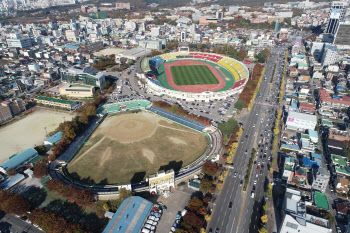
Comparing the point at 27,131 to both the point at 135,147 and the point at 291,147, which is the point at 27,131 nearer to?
the point at 135,147

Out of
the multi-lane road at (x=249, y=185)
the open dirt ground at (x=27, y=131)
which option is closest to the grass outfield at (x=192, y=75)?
the multi-lane road at (x=249, y=185)

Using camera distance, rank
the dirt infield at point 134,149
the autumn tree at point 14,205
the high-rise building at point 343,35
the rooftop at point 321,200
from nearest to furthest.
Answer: the autumn tree at point 14,205, the rooftop at point 321,200, the dirt infield at point 134,149, the high-rise building at point 343,35

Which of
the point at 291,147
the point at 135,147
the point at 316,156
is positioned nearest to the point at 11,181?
the point at 135,147

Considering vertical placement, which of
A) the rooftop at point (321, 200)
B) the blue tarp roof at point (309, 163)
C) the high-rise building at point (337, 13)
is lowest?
the rooftop at point (321, 200)

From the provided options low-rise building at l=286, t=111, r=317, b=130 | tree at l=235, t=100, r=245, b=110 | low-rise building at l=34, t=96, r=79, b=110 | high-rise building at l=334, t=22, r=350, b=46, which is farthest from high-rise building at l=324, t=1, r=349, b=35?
low-rise building at l=34, t=96, r=79, b=110

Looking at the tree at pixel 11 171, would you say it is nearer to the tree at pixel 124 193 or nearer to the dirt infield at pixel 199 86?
the tree at pixel 124 193

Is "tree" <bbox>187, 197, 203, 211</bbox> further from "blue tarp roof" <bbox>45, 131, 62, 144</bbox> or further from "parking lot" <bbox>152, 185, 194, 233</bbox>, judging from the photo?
"blue tarp roof" <bbox>45, 131, 62, 144</bbox>

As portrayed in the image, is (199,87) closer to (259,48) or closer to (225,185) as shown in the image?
(225,185)
